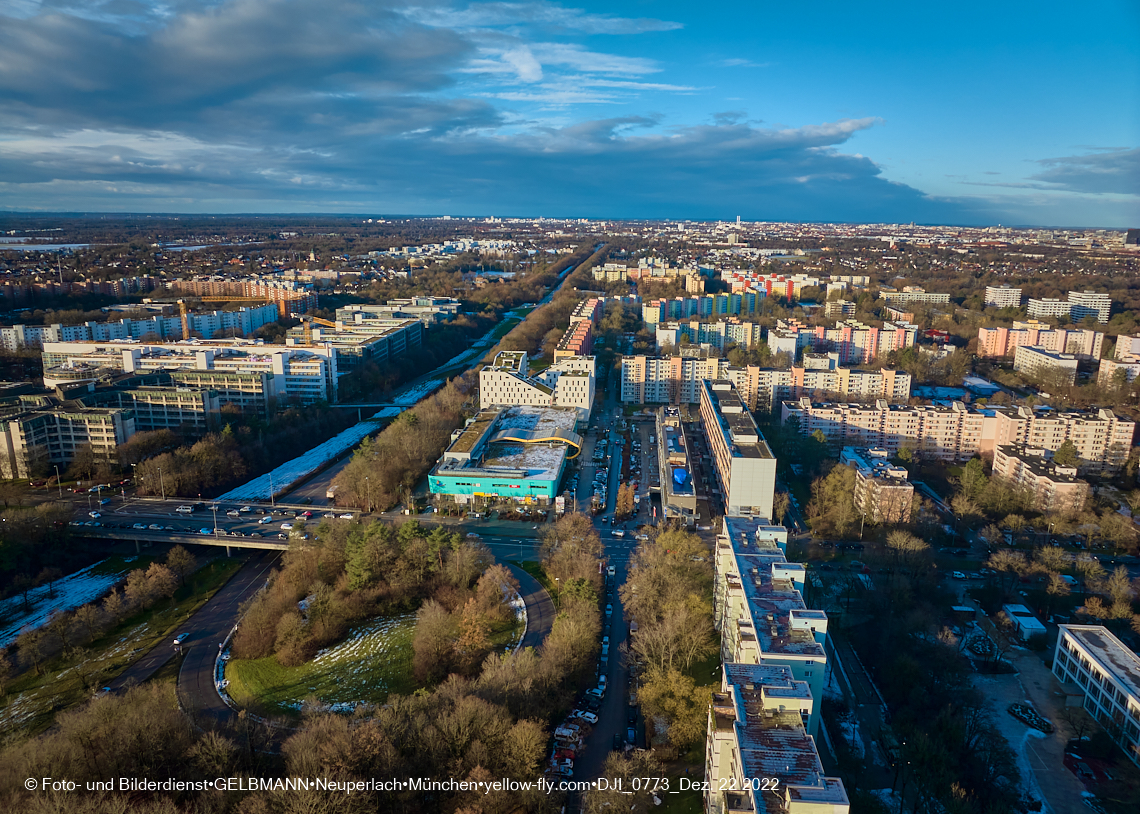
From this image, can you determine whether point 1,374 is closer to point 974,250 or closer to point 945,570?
point 945,570

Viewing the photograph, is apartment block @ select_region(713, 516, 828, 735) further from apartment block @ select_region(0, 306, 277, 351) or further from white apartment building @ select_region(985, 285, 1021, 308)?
white apartment building @ select_region(985, 285, 1021, 308)

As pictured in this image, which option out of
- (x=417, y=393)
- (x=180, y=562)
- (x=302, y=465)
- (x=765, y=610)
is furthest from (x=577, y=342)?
(x=765, y=610)

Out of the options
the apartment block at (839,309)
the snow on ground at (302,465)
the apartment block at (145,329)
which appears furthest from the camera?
the apartment block at (839,309)

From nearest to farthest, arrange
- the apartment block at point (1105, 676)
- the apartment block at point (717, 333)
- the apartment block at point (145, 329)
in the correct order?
1. the apartment block at point (1105, 676)
2. the apartment block at point (145, 329)
3. the apartment block at point (717, 333)

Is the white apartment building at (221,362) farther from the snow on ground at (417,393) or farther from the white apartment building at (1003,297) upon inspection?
the white apartment building at (1003,297)

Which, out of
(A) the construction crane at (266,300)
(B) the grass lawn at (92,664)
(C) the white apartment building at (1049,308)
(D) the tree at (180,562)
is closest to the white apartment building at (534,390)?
(D) the tree at (180,562)

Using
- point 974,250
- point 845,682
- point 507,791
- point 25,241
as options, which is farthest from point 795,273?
point 25,241

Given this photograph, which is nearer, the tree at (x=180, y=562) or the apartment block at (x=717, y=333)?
the tree at (x=180, y=562)
